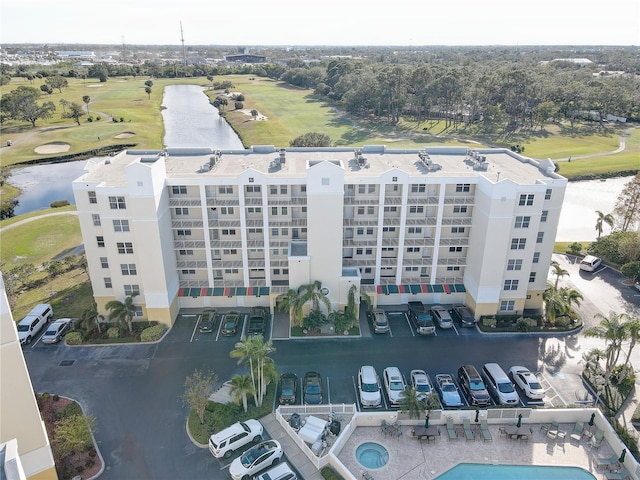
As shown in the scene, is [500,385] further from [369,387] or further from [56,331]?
[56,331]

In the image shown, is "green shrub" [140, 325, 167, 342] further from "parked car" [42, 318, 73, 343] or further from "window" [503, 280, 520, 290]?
"window" [503, 280, 520, 290]

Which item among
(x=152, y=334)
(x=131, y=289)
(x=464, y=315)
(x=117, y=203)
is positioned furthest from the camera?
(x=464, y=315)

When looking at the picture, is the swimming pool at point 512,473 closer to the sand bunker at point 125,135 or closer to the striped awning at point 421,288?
the striped awning at point 421,288

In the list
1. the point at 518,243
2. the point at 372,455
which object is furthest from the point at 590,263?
the point at 372,455

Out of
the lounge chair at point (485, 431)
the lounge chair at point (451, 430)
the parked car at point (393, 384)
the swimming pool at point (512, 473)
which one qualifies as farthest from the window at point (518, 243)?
the swimming pool at point (512, 473)

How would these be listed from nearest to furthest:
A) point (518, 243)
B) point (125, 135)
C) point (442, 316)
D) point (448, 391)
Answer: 1. point (448, 391)
2. point (518, 243)
3. point (442, 316)
4. point (125, 135)

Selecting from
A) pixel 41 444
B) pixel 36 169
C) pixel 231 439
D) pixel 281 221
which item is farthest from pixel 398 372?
pixel 36 169

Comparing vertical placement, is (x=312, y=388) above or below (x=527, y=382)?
below
